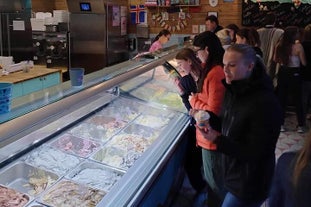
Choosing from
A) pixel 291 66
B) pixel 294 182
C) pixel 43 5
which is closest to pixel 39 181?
pixel 294 182

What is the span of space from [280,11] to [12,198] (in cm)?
731

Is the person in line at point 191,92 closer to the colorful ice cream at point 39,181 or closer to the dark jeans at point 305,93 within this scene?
the colorful ice cream at point 39,181

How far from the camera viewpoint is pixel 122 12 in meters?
8.66

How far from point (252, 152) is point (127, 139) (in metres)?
1.19

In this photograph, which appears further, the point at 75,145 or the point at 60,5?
the point at 60,5

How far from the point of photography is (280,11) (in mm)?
7953

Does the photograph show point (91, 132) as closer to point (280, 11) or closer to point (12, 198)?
point (12, 198)

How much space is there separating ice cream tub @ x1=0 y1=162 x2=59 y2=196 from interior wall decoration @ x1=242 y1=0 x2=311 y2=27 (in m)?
6.74

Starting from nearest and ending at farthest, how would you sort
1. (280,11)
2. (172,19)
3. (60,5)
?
1. (280,11)
2. (172,19)
3. (60,5)

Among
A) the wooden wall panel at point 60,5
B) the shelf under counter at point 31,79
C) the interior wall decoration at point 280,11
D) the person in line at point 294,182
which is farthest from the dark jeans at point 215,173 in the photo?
the wooden wall panel at point 60,5

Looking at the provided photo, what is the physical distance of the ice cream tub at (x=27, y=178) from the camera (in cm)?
222

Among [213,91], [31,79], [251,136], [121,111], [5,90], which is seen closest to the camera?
[5,90]

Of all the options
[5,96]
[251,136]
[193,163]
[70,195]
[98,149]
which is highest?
[5,96]

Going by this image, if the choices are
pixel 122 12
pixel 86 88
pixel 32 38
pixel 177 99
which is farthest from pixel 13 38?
pixel 86 88
